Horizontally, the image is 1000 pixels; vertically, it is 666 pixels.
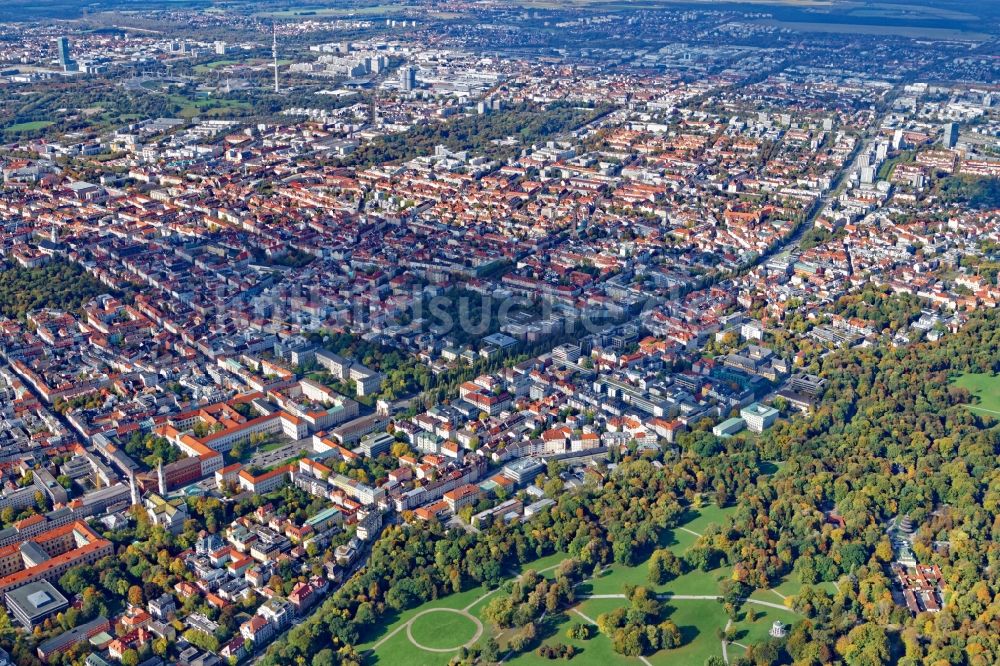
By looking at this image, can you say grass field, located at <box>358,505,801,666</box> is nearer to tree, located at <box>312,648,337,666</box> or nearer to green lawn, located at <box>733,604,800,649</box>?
green lawn, located at <box>733,604,800,649</box>

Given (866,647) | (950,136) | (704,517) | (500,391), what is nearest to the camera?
(866,647)

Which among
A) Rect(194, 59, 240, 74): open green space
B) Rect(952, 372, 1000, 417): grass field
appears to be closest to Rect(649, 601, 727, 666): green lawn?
Rect(952, 372, 1000, 417): grass field

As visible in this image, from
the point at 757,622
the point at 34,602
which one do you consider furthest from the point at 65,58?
the point at 757,622

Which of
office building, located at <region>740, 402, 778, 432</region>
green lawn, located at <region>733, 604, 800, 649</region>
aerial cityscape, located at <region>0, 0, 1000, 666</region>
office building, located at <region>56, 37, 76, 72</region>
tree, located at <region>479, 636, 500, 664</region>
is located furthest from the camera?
office building, located at <region>56, 37, 76, 72</region>

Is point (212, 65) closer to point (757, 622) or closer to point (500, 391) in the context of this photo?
point (500, 391)

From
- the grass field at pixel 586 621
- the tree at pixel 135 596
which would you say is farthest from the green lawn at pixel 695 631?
the tree at pixel 135 596

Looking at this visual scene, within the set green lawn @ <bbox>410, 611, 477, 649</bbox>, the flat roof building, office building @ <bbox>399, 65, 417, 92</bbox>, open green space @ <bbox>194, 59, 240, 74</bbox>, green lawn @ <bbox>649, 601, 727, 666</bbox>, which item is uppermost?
office building @ <bbox>399, 65, 417, 92</bbox>
